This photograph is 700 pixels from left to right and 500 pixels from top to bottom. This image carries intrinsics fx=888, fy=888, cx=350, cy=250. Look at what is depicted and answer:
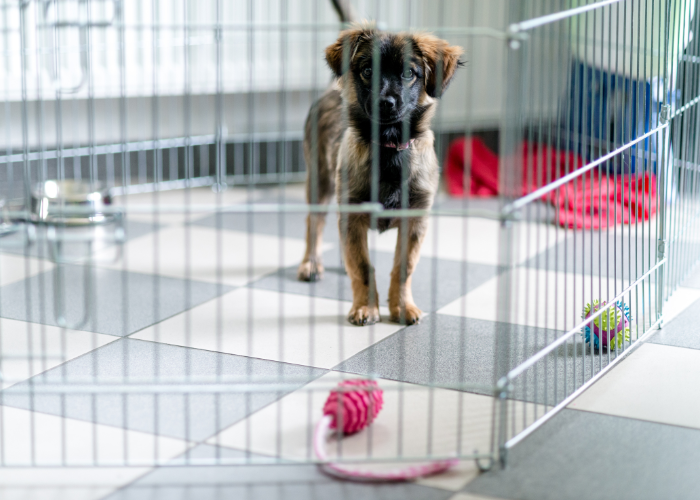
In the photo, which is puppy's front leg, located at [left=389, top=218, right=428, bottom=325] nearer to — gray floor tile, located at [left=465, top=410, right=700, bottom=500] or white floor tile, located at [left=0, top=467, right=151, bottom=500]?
gray floor tile, located at [left=465, top=410, right=700, bottom=500]

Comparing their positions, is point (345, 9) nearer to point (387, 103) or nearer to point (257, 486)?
point (387, 103)

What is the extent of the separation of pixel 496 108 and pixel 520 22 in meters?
3.52

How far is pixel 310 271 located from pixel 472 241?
79 centimetres

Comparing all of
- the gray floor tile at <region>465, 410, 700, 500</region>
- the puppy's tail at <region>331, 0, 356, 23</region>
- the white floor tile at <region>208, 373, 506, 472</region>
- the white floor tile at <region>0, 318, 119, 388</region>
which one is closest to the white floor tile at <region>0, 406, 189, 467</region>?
the white floor tile at <region>208, 373, 506, 472</region>

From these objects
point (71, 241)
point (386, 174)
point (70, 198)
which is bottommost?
point (71, 241)

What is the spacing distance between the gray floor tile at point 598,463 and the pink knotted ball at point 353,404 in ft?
0.91

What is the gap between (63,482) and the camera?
1652 mm

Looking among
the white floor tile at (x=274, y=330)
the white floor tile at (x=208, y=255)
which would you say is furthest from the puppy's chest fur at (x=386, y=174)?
the white floor tile at (x=208, y=255)

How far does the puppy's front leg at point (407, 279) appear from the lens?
257 cm

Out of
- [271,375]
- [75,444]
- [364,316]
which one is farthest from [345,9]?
[75,444]

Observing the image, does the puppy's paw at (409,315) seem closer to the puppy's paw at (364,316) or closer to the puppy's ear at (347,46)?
the puppy's paw at (364,316)

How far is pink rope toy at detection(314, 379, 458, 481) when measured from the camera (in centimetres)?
167

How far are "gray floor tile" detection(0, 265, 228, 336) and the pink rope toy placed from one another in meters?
0.88

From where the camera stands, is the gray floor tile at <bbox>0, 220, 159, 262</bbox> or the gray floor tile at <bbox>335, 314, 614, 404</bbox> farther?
the gray floor tile at <bbox>0, 220, 159, 262</bbox>
